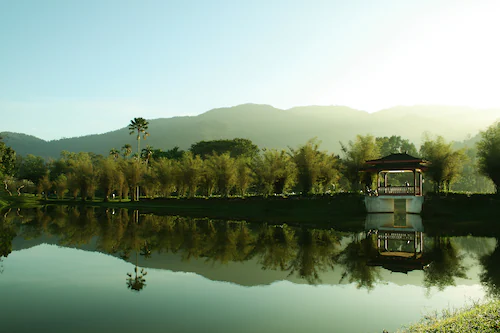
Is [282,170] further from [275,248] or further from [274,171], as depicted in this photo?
[275,248]

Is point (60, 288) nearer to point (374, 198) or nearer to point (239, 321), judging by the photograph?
point (239, 321)

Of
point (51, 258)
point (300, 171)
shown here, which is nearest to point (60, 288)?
point (51, 258)

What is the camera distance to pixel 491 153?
119 ft

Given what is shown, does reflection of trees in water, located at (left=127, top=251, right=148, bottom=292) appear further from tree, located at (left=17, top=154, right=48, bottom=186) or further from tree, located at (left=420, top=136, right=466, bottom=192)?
tree, located at (left=17, top=154, right=48, bottom=186)

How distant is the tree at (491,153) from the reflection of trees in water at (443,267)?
21.9 m

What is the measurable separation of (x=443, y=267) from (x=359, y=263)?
2926 mm

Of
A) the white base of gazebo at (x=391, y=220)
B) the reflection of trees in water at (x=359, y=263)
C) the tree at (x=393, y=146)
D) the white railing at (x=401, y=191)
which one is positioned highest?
the tree at (x=393, y=146)

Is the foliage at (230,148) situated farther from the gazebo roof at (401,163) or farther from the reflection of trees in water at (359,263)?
the reflection of trees in water at (359,263)

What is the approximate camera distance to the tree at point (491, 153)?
3572cm

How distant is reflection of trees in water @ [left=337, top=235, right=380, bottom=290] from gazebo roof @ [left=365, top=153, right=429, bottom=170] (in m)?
19.0

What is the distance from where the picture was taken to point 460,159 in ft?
133

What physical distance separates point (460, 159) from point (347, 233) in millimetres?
24109

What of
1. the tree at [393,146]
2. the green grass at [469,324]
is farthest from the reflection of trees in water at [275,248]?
the tree at [393,146]

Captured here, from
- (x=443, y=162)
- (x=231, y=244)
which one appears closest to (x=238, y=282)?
(x=231, y=244)
